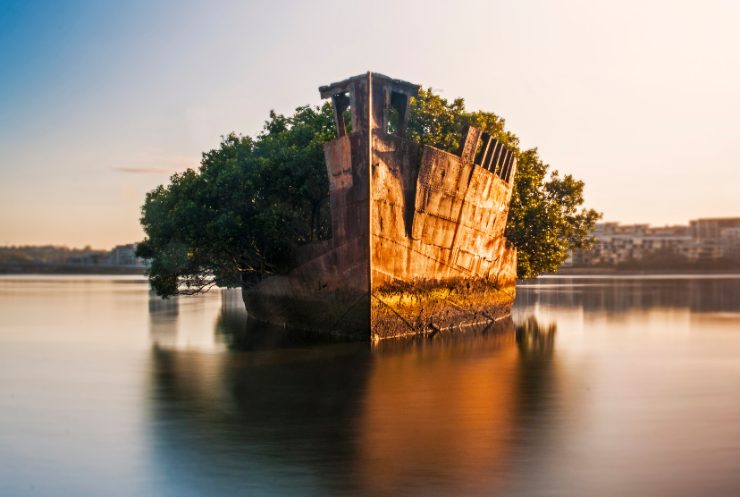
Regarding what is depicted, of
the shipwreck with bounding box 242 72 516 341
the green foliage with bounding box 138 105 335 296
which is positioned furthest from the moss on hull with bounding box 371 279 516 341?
the green foliage with bounding box 138 105 335 296

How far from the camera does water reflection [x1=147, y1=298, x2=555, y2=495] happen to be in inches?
413

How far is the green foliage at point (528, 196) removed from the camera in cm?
3778

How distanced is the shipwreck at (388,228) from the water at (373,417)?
1290 millimetres

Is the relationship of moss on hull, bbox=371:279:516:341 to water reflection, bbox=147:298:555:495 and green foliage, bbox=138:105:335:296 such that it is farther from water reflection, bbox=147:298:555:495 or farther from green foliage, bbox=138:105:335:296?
green foliage, bbox=138:105:335:296

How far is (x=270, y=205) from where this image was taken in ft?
100

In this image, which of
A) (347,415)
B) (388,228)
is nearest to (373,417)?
(347,415)

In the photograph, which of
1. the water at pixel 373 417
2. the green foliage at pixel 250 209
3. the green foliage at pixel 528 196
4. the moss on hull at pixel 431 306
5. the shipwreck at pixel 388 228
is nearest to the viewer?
the water at pixel 373 417

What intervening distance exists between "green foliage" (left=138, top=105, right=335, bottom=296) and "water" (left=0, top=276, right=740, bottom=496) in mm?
3698

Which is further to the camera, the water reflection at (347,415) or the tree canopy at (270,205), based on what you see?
the tree canopy at (270,205)

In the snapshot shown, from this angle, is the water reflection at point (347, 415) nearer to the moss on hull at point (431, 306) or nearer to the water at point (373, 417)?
the water at point (373, 417)

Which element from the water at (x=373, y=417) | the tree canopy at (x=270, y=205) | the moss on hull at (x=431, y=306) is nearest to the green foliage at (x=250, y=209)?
the tree canopy at (x=270, y=205)

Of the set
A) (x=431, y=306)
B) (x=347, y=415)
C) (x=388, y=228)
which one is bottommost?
(x=347, y=415)

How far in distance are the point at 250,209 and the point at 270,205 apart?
950 mm

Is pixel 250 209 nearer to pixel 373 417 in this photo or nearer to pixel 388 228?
pixel 388 228
